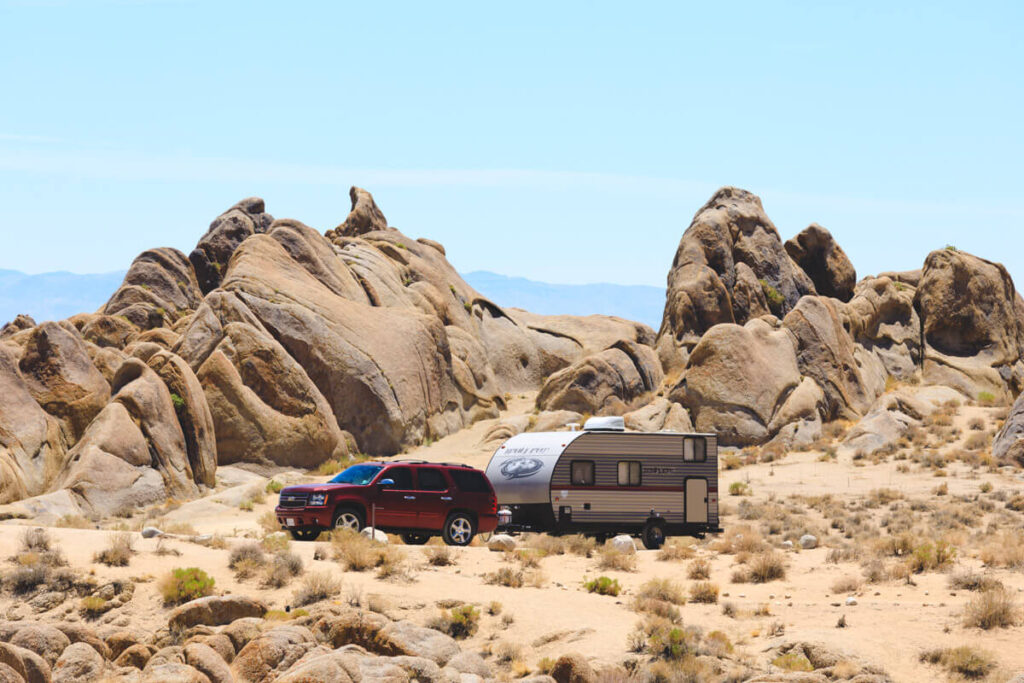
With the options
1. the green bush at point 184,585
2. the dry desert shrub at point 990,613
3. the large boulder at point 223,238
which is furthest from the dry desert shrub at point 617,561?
the large boulder at point 223,238

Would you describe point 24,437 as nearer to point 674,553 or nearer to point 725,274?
point 674,553

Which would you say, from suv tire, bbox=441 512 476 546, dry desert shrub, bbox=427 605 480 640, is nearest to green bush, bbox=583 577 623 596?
dry desert shrub, bbox=427 605 480 640

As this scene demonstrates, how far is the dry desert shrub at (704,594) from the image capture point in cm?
2248

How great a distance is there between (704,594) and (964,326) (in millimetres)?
48077

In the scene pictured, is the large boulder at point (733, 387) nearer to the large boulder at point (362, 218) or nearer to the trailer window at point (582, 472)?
the trailer window at point (582, 472)

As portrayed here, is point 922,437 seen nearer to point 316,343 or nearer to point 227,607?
point 316,343

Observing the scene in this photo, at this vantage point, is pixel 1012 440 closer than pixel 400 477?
No

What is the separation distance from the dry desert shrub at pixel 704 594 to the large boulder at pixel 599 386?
105ft

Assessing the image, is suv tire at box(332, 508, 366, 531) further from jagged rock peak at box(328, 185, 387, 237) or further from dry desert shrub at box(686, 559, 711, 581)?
jagged rock peak at box(328, 185, 387, 237)

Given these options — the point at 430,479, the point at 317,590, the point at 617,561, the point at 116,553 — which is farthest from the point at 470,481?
the point at 116,553

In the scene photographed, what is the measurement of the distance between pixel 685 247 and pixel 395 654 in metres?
49.5

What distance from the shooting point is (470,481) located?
26.3 meters

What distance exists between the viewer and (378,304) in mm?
55156

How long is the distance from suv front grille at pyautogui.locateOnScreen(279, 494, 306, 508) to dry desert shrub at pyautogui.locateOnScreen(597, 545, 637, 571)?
676 cm
